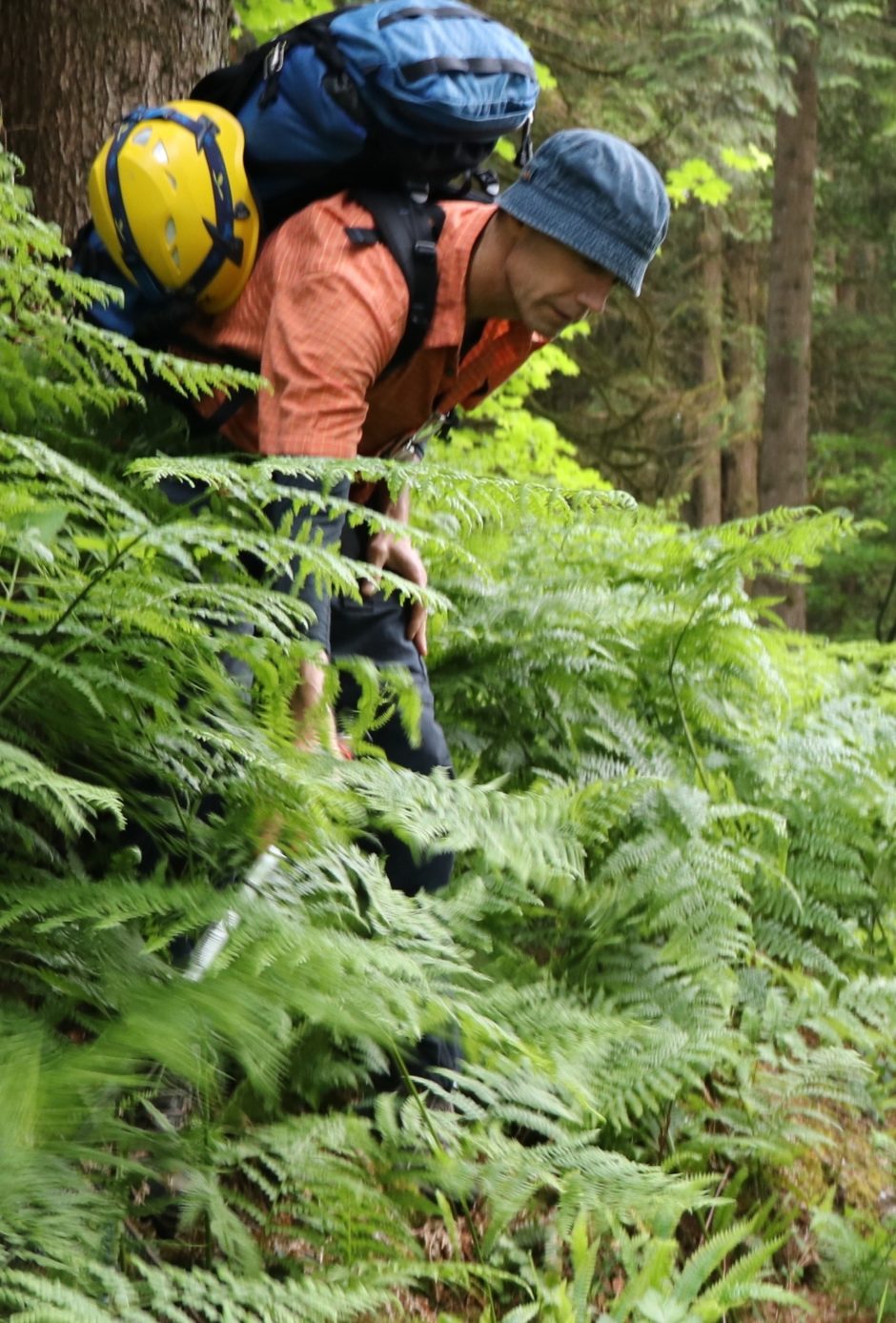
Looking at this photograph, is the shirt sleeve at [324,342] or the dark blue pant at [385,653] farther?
the dark blue pant at [385,653]

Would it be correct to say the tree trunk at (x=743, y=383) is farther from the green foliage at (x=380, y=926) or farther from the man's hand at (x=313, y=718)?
the man's hand at (x=313, y=718)

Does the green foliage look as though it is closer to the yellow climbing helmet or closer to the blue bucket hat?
the yellow climbing helmet

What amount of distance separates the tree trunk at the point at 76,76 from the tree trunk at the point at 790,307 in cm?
839

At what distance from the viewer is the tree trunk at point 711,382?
14.6 metres

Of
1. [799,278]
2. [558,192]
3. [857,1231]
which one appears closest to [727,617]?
[558,192]

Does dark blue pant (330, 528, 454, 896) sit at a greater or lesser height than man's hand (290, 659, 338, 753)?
lesser

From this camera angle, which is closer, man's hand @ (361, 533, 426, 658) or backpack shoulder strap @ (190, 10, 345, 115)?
backpack shoulder strap @ (190, 10, 345, 115)

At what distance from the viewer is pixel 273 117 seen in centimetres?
260

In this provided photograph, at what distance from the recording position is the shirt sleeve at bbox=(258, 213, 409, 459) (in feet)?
7.73

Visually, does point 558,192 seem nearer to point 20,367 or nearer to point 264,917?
point 20,367

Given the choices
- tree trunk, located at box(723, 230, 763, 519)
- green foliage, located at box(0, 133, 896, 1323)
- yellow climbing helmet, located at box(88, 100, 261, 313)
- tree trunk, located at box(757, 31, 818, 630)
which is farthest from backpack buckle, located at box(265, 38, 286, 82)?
tree trunk, located at box(723, 230, 763, 519)

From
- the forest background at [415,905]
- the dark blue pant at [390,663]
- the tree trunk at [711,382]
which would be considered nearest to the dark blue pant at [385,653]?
the dark blue pant at [390,663]

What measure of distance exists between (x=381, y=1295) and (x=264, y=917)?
24.0 inches

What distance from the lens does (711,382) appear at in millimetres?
14703
